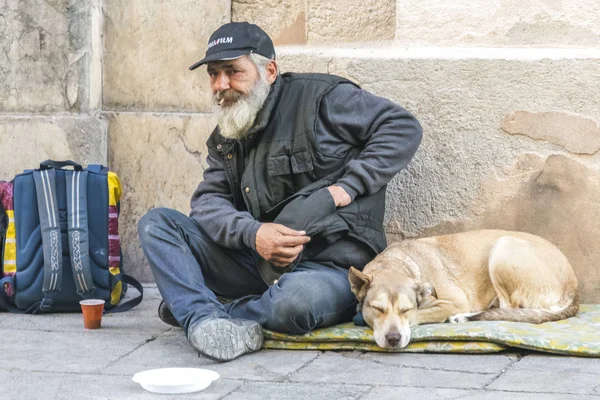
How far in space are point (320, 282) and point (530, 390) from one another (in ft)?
3.69

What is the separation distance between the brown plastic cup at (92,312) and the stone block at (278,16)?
1.86 meters

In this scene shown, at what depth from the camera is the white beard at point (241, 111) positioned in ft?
15.5

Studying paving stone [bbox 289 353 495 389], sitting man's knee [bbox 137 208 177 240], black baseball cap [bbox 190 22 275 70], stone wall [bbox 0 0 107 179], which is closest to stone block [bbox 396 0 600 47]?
black baseball cap [bbox 190 22 275 70]

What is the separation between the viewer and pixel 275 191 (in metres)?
4.78

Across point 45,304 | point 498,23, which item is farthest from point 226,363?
point 498,23

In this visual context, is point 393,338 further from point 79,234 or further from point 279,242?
point 79,234

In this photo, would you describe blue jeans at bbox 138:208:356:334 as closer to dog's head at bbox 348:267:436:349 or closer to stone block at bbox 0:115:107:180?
dog's head at bbox 348:267:436:349

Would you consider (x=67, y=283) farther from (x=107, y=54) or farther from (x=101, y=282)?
(x=107, y=54)

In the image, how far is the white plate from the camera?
3.69m

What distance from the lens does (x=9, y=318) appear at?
5.16m

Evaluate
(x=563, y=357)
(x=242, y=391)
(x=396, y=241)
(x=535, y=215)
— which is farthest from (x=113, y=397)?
(x=535, y=215)

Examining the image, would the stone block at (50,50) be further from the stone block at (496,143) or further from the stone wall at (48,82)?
the stone block at (496,143)

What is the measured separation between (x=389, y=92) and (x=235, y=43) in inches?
42.0

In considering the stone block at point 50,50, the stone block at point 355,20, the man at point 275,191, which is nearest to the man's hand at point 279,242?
the man at point 275,191
